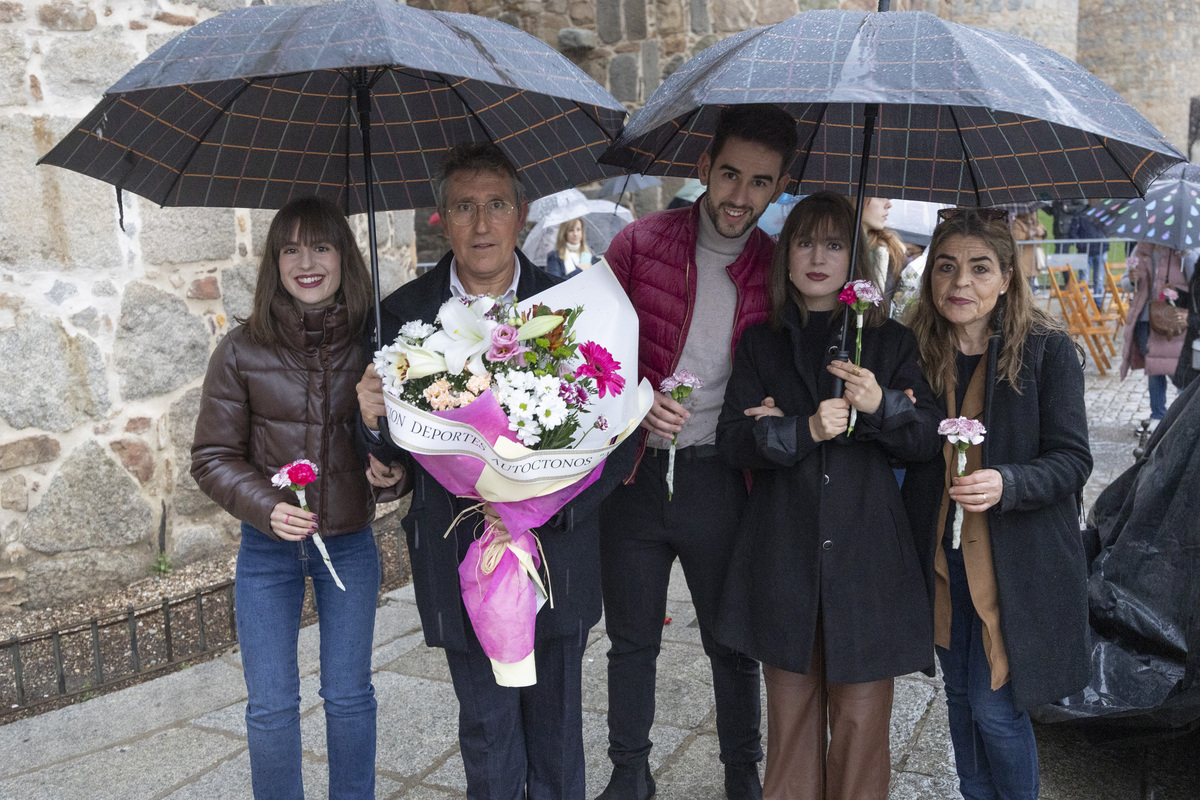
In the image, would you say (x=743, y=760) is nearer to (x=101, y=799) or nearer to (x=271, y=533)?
(x=271, y=533)

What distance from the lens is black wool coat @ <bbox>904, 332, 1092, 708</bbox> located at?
2.41 meters

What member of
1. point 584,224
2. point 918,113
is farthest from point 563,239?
point 918,113

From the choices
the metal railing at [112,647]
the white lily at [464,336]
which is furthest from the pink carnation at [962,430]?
the metal railing at [112,647]

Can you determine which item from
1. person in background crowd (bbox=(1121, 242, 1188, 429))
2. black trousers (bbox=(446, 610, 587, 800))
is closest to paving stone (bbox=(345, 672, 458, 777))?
black trousers (bbox=(446, 610, 587, 800))

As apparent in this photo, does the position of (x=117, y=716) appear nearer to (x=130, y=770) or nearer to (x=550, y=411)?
(x=130, y=770)

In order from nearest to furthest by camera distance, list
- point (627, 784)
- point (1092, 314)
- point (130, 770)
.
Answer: point (627, 784) < point (130, 770) < point (1092, 314)

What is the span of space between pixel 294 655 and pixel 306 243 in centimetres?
108

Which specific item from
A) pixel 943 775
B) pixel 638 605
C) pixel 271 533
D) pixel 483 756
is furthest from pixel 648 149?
pixel 943 775

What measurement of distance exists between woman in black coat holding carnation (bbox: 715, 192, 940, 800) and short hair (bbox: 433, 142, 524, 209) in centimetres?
76

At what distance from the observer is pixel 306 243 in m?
2.53

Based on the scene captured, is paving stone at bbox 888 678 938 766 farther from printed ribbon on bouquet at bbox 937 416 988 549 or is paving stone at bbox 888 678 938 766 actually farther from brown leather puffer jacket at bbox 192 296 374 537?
brown leather puffer jacket at bbox 192 296 374 537

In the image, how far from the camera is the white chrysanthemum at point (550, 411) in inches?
80.0

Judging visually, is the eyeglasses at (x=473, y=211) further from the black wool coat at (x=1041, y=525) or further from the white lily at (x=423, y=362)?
the black wool coat at (x=1041, y=525)

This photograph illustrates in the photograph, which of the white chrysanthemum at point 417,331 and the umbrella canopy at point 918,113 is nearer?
the umbrella canopy at point 918,113
